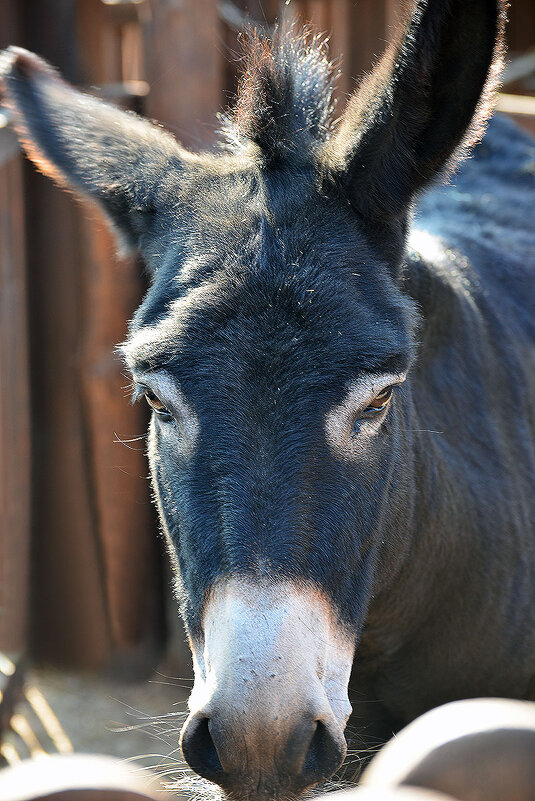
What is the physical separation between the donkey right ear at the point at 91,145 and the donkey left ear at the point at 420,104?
21.8 inches

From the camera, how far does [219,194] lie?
211 centimetres

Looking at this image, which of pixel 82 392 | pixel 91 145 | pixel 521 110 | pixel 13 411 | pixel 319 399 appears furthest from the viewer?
pixel 521 110

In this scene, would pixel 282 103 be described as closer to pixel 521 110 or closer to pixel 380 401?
pixel 380 401

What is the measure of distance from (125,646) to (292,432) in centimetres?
309

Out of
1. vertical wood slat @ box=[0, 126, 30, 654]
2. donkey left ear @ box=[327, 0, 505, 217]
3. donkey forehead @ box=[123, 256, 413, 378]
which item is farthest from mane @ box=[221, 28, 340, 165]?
vertical wood slat @ box=[0, 126, 30, 654]

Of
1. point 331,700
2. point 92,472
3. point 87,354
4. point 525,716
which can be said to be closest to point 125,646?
point 92,472

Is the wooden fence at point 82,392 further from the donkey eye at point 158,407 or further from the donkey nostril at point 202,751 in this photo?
the donkey nostril at point 202,751

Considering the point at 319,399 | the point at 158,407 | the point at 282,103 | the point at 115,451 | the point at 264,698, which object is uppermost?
the point at 282,103

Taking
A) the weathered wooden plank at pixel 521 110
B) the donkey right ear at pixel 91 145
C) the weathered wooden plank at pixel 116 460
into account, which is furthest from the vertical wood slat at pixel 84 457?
the weathered wooden plank at pixel 521 110

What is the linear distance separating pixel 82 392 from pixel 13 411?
0.39m

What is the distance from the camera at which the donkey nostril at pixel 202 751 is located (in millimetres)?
1564

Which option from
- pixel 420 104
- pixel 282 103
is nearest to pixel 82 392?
pixel 282 103

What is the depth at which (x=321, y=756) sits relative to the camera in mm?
1572

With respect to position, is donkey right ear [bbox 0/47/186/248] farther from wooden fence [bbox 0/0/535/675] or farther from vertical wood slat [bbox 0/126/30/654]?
wooden fence [bbox 0/0/535/675]
